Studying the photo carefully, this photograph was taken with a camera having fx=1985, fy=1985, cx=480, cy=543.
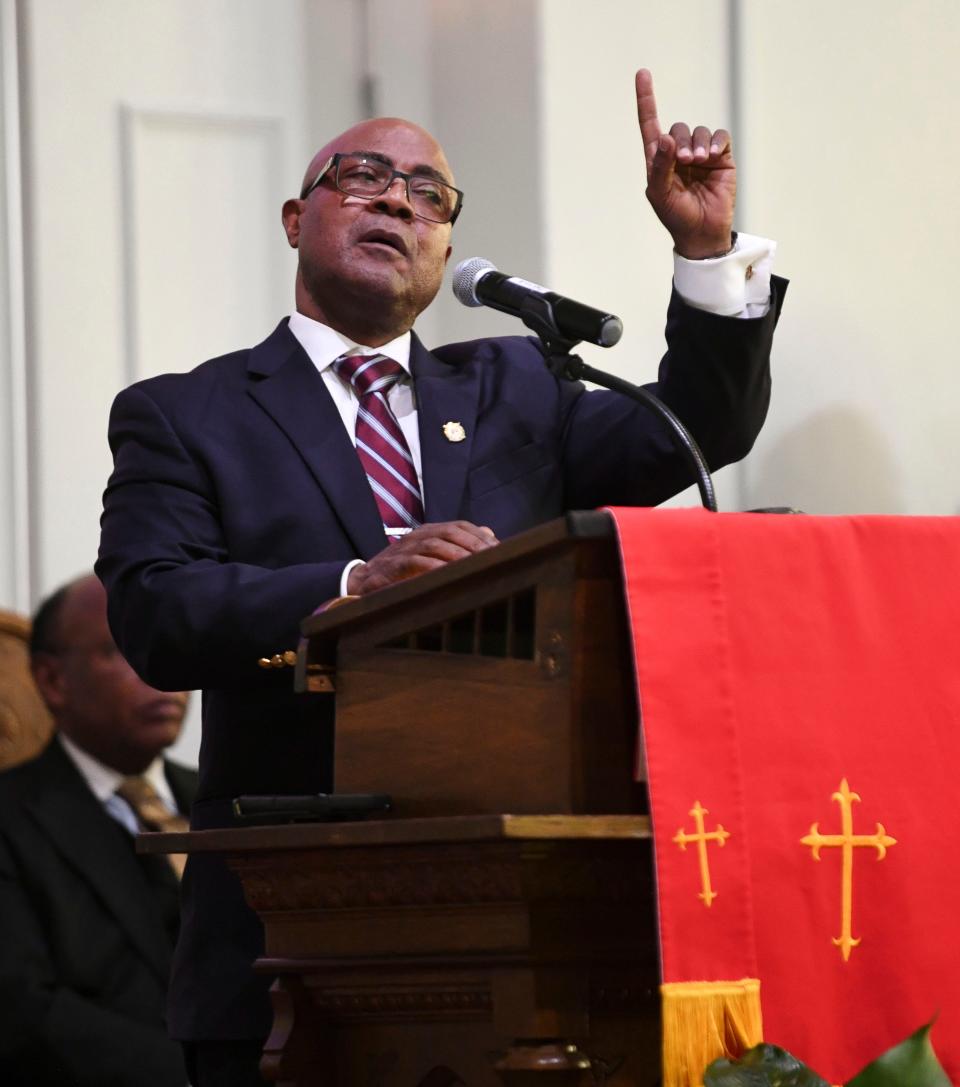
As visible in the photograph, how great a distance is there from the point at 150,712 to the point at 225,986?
2.30 m

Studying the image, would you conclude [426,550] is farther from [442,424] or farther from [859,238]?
[859,238]

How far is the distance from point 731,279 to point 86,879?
226cm

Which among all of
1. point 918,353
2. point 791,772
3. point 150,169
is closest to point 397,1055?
point 791,772

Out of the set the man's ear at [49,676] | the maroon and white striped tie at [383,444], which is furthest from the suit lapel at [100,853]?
the maroon and white striped tie at [383,444]

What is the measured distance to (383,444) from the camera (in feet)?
8.38

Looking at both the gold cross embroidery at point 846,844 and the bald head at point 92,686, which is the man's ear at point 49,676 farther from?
the gold cross embroidery at point 846,844

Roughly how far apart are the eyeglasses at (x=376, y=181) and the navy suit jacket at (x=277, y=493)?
191mm

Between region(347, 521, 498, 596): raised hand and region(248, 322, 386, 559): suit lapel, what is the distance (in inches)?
13.9

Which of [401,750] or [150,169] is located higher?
[150,169]

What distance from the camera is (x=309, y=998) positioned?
1.99m

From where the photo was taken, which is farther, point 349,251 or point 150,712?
point 150,712

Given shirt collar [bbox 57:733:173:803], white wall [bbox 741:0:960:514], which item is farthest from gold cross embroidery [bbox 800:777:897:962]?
shirt collar [bbox 57:733:173:803]

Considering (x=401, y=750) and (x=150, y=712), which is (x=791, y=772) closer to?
(x=401, y=750)

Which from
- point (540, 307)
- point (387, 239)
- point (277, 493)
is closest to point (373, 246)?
point (387, 239)
